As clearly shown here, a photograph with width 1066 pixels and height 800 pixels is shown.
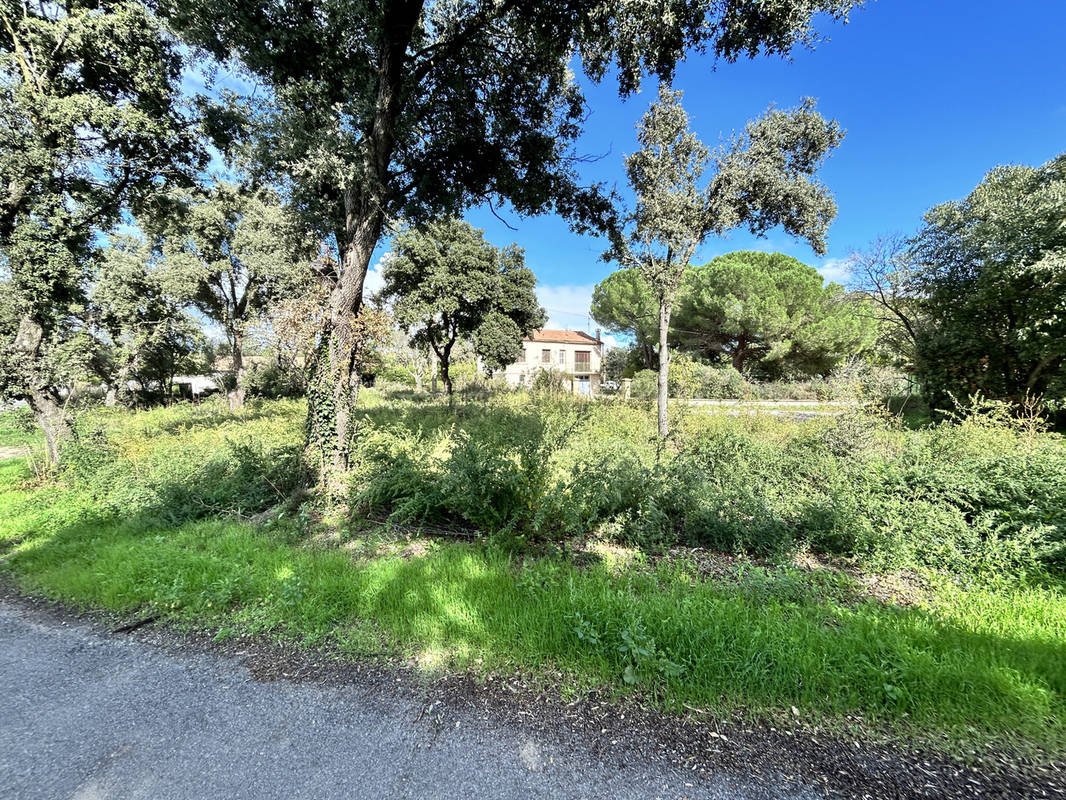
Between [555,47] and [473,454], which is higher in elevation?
[555,47]

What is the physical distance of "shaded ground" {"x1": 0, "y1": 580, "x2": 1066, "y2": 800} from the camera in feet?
5.18

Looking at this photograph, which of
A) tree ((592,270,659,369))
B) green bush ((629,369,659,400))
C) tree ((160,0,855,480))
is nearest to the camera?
tree ((160,0,855,480))

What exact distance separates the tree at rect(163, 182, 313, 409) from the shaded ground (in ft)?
44.6

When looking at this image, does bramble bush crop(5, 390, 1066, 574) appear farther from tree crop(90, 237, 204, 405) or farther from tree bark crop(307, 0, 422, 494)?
tree crop(90, 237, 204, 405)

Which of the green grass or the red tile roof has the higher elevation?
the red tile roof

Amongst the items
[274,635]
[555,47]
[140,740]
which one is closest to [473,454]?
[274,635]

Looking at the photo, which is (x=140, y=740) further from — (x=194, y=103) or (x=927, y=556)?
(x=194, y=103)

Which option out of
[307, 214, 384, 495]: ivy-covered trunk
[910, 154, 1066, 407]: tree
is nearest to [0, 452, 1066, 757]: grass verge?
[307, 214, 384, 495]: ivy-covered trunk

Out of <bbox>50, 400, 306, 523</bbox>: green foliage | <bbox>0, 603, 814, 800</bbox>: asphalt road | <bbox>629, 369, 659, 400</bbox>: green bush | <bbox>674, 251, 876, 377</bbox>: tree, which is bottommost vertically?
<bbox>0, 603, 814, 800</bbox>: asphalt road

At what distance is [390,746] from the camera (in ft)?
5.77

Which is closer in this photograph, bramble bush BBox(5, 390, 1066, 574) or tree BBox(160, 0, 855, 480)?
bramble bush BBox(5, 390, 1066, 574)

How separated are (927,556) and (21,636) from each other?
7187 mm

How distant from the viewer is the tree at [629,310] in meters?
29.1

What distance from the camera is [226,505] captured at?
4688mm
